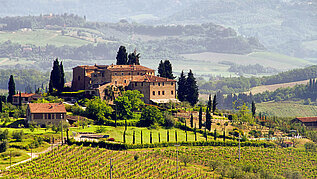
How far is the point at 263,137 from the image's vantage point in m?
135

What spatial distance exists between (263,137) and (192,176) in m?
43.7

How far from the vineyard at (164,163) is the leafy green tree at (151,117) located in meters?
16.2

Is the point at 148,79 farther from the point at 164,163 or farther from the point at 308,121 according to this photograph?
A: the point at 164,163

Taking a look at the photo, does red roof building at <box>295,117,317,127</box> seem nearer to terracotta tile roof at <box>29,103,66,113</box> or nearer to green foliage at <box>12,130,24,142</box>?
terracotta tile roof at <box>29,103,66,113</box>

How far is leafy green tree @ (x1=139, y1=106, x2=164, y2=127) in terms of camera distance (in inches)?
5148

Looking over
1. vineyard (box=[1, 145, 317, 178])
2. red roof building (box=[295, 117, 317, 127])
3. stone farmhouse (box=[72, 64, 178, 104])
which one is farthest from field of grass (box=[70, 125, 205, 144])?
red roof building (box=[295, 117, 317, 127])

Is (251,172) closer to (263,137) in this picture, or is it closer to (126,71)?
(263,137)

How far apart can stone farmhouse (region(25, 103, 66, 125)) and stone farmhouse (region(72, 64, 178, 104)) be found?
20649 mm

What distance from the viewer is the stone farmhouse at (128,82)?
14650 cm

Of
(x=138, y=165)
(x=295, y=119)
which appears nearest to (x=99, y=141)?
(x=138, y=165)

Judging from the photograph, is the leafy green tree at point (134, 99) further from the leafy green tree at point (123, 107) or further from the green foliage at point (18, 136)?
the green foliage at point (18, 136)

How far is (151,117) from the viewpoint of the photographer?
131 metres

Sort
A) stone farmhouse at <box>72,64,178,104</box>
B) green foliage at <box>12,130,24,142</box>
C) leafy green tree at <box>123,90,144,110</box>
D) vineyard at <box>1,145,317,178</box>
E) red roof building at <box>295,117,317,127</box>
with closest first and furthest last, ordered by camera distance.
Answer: vineyard at <box>1,145,317,178</box>
green foliage at <box>12,130,24,142</box>
leafy green tree at <box>123,90,144,110</box>
stone farmhouse at <box>72,64,178,104</box>
red roof building at <box>295,117,317,127</box>

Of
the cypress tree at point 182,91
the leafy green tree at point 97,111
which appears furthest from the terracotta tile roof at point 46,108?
the cypress tree at point 182,91
